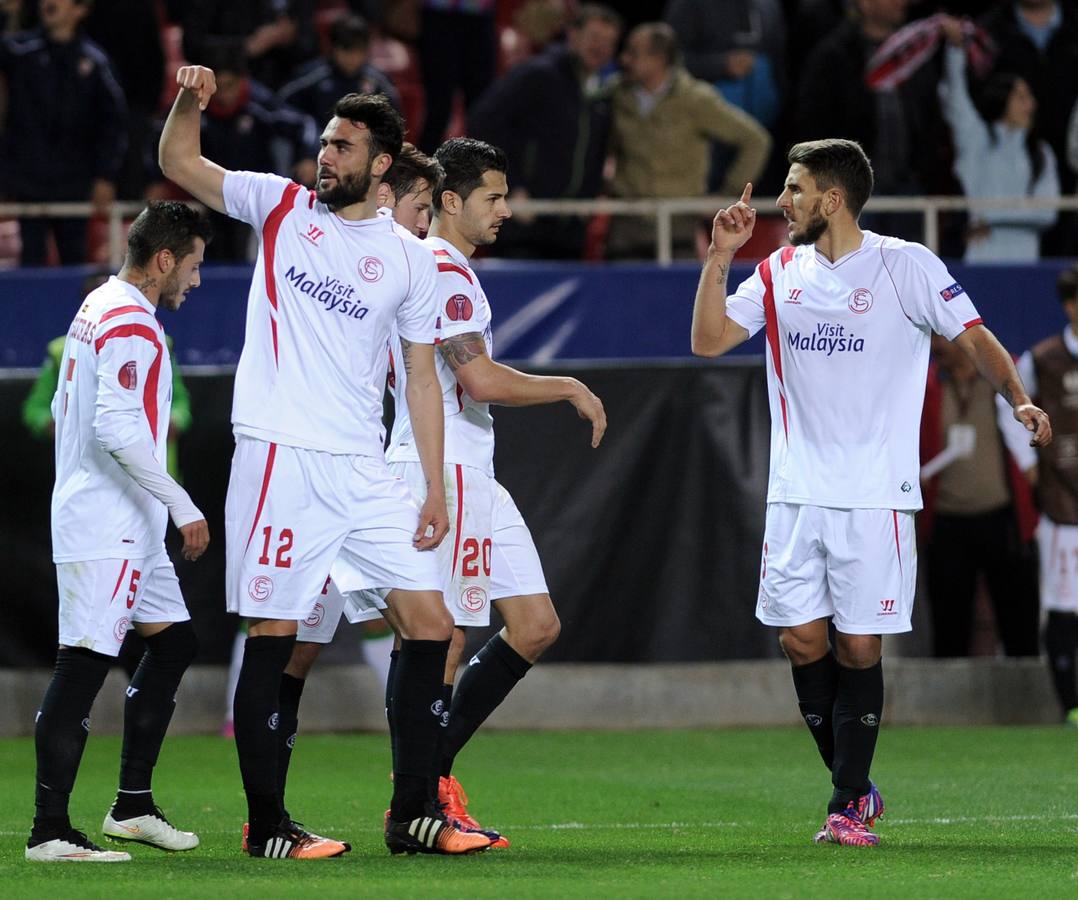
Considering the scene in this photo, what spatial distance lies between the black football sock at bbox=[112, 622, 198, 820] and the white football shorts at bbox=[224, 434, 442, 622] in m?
0.80

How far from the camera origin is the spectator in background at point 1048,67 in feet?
47.3

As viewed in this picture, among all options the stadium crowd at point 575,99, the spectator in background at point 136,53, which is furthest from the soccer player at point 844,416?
the spectator in background at point 136,53

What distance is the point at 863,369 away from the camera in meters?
6.99

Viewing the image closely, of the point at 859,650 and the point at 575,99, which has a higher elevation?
the point at 575,99

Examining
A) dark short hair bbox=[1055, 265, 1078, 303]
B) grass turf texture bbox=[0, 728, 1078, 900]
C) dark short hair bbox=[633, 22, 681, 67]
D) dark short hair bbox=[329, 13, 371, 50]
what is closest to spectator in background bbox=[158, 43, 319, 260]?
dark short hair bbox=[329, 13, 371, 50]

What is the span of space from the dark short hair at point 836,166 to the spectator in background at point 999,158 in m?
Result: 6.53

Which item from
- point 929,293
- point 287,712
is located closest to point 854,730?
point 929,293

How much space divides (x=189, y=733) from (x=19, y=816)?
3.92 m

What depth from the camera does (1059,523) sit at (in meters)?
11.5

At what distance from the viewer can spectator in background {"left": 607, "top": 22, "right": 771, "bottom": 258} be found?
44.2ft

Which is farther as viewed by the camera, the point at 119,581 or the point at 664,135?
the point at 664,135

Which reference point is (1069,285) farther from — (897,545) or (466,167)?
(466,167)

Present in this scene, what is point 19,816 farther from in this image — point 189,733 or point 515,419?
point 515,419

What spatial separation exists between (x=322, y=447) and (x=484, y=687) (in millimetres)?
1342
